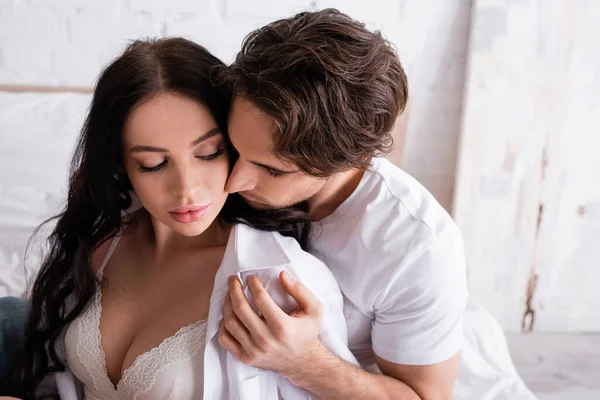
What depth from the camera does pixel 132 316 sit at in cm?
115

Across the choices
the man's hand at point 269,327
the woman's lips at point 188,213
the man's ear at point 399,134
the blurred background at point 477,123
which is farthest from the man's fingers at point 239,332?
the man's ear at point 399,134

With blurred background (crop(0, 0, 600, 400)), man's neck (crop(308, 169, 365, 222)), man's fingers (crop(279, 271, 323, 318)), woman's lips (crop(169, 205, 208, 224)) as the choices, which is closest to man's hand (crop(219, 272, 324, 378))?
man's fingers (crop(279, 271, 323, 318))

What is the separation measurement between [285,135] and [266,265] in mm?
220

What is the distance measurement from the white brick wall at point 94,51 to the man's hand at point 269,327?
2.91ft

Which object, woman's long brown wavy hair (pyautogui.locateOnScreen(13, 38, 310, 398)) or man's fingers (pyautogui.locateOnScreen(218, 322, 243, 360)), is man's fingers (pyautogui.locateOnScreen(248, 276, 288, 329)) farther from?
woman's long brown wavy hair (pyautogui.locateOnScreen(13, 38, 310, 398))

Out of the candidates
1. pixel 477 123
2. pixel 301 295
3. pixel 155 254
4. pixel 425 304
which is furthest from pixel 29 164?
pixel 477 123

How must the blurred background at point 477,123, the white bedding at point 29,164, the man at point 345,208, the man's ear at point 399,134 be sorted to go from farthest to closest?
the man's ear at point 399,134, the blurred background at point 477,123, the white bedding at point 29,164, the man at point 345,208

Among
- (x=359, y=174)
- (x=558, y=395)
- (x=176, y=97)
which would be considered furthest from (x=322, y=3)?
(x=558, y=395)

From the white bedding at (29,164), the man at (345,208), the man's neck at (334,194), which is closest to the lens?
the man at (345,208)

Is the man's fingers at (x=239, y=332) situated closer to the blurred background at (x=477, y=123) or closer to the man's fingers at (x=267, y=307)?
the man's fingers at (x=267, y=307)

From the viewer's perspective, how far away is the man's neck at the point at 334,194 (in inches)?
47.1

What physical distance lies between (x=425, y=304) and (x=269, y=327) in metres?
0.29

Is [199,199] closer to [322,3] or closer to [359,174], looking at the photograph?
[359,174]

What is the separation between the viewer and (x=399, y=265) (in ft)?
3.53
